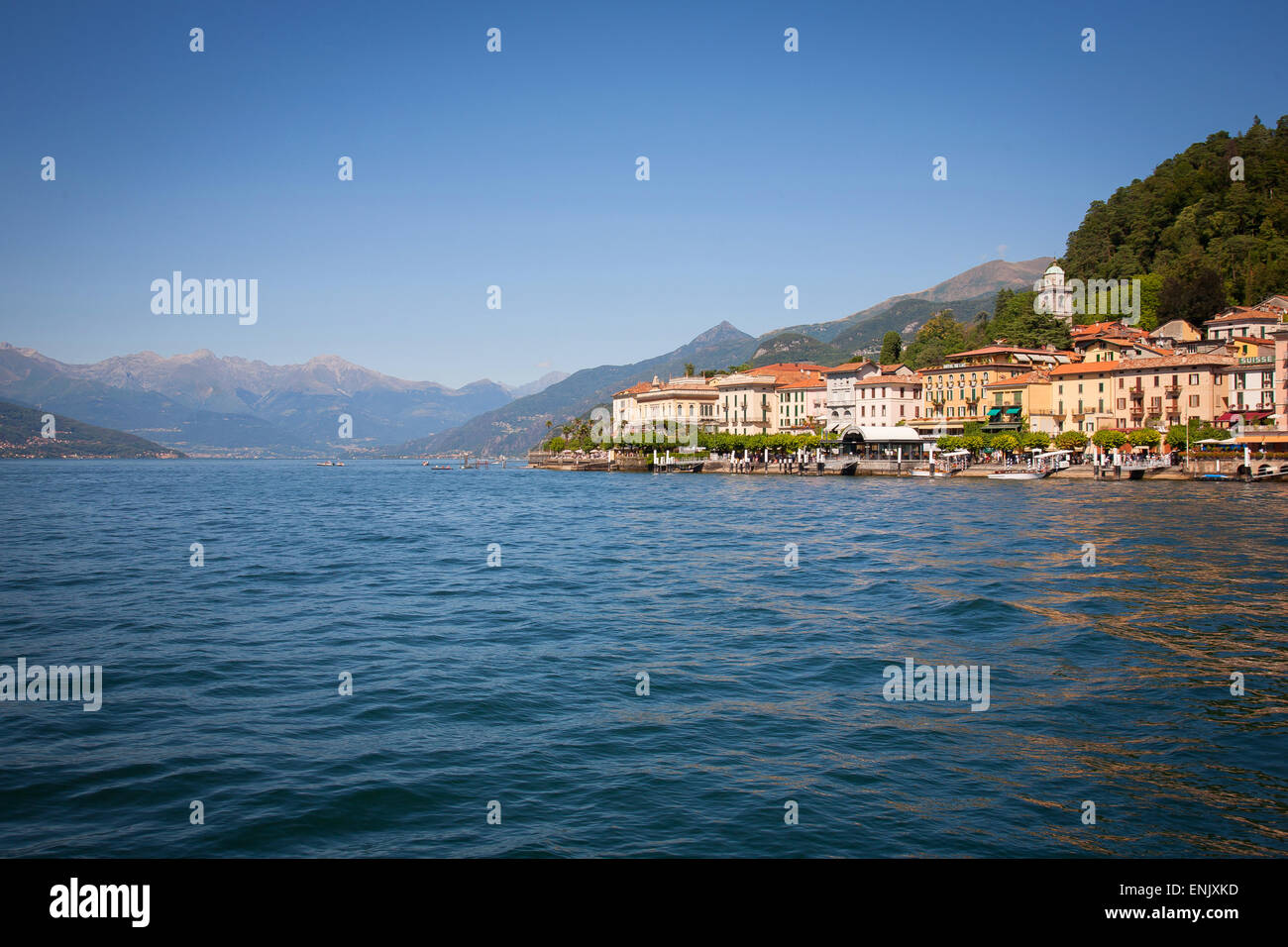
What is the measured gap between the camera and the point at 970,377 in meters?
105

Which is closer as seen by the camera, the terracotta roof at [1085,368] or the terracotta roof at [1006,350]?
the terracotta roof at [1085,368]

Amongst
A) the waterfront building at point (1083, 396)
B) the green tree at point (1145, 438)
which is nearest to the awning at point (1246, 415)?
the green tree at point (1145, 438)

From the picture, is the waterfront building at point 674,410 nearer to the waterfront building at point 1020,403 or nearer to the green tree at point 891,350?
the green tree at point 891,350

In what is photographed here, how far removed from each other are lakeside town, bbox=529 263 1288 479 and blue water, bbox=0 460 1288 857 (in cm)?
5907

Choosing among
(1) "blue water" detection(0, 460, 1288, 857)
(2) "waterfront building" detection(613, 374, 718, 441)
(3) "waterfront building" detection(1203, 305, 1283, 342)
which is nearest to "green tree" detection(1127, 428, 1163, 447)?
(3) "waterfront building" detection(1203, 305, 1283, 342)

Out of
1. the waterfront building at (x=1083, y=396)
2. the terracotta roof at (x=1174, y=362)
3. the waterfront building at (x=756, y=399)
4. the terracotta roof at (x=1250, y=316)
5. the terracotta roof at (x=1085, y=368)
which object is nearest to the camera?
the terracotta roof at (x=1174, y=362)

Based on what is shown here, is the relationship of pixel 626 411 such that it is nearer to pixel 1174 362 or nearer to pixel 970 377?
pixel 970 377

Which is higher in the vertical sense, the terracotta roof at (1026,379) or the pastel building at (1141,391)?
the terracotta roof at (1026,379)

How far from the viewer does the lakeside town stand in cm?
7775

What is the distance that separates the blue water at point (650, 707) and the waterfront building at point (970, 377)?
7757 cm

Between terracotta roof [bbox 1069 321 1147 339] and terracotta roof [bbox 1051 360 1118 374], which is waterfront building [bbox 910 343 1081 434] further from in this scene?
terracotta roof [bbox 1051 360 1118 374]

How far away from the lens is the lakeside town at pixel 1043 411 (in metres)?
77.8

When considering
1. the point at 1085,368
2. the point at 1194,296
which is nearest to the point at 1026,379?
the point at 1085,368
